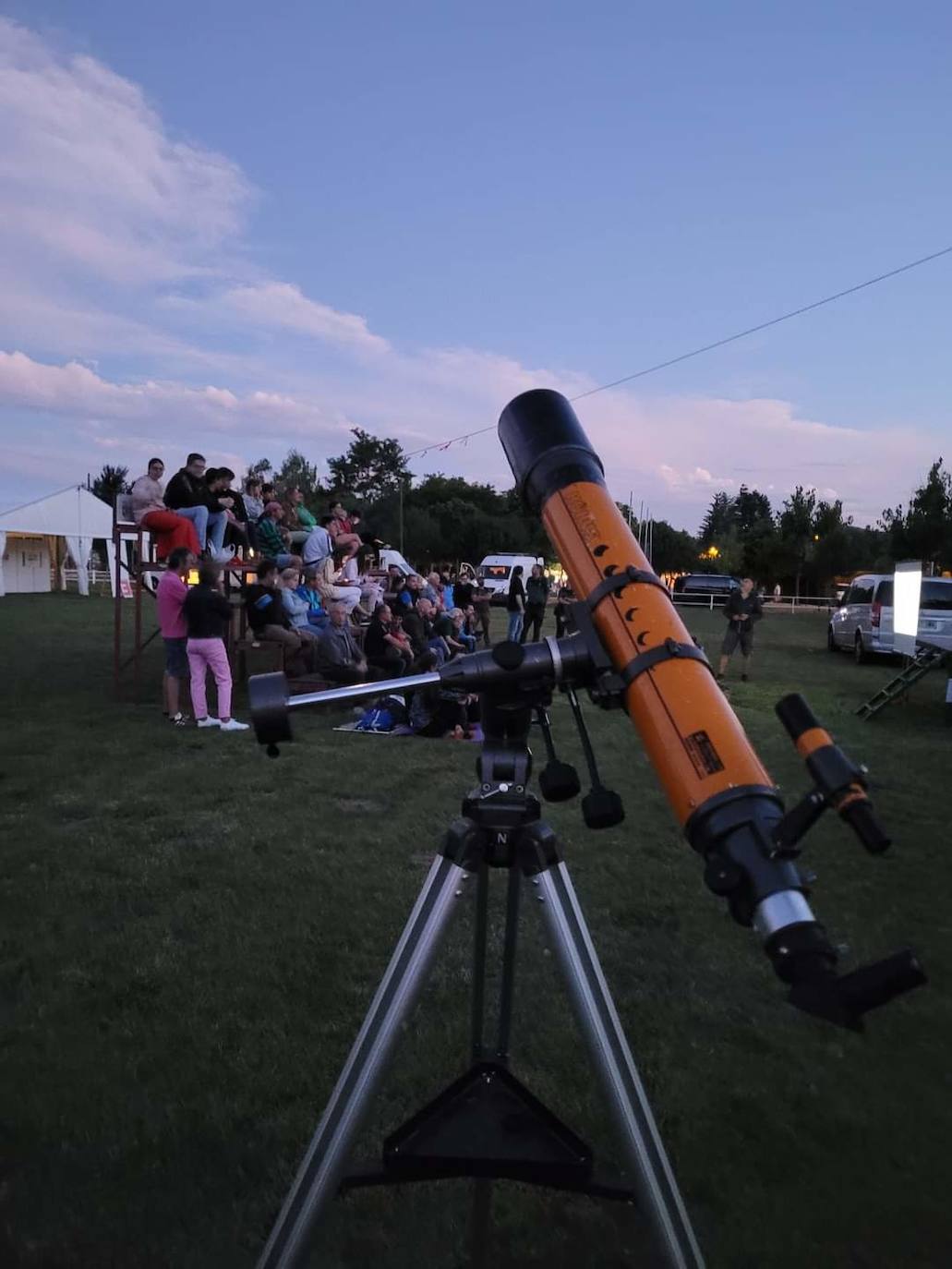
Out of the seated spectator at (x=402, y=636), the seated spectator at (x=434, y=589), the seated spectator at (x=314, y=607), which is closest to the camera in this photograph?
the seated spectator at (x=402, y=636)

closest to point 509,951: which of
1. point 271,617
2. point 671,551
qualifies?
point 271,617

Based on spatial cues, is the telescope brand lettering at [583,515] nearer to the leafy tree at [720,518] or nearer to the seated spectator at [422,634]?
the seated spectator at [422,634]

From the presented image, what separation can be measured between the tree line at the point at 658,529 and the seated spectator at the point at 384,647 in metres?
18.6

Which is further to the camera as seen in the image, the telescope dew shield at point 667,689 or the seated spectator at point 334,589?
→ the seated spectator at point 334,589

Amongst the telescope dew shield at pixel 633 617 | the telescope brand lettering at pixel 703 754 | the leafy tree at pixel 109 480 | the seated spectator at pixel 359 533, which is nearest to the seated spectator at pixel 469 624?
the seated spectator at pixel 359 533

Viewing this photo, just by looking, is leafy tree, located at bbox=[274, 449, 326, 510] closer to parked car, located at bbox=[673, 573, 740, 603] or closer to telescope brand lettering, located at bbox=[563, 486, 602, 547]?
parked car, located at bbox=[673, 573, 740, 603]

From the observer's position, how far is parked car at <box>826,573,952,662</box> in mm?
11672

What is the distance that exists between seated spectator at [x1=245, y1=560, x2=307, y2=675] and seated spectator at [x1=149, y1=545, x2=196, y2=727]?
1.17 meters

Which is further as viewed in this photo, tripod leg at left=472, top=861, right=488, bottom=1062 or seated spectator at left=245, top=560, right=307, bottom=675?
seated spectator at left=245, top=560, right=307, bottom=675

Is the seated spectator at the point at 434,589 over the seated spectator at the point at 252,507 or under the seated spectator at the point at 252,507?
under

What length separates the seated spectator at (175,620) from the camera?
26.8 ft

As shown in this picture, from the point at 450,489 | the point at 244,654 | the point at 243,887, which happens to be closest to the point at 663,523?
the point at 450,489

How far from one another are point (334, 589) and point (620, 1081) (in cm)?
971

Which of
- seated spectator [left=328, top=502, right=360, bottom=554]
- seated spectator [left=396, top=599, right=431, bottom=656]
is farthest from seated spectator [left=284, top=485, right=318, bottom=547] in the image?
seated spectator [left=396, top=599, right=431, bottom=656]
